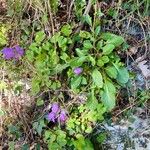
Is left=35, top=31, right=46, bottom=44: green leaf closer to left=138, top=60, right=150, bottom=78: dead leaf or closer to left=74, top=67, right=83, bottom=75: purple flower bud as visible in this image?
left=74, top=67, right=83, bottom=75: purple flower bud

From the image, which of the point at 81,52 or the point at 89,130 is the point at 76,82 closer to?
the point at 81,52

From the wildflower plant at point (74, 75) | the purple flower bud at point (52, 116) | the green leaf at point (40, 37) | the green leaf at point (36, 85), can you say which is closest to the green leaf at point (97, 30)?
the wildflower plant at point (74, 75)

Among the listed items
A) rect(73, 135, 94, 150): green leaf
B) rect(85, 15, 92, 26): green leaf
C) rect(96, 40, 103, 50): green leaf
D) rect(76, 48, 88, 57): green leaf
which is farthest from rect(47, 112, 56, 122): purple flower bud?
rect(85, 15, 92, 26): green leaf

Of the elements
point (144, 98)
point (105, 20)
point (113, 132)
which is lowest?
point (113, 132)

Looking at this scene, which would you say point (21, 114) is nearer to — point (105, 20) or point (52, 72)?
point (52, 72)

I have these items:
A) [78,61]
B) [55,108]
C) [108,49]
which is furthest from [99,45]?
[55,108]

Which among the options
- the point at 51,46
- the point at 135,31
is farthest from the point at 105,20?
the point at 51,46

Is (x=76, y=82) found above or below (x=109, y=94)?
above
